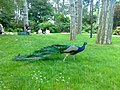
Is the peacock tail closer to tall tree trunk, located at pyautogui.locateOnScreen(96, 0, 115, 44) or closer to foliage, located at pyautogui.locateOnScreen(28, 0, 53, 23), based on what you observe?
tall tree trunk, located at pyautogui.locateOnScreen(96, 0, 115, 44)

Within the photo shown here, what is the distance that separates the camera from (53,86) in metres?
4.52

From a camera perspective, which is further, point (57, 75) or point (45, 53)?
point (45, 53)

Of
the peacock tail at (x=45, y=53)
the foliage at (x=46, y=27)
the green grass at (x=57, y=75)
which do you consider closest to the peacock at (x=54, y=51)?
the peacock tail at (x=45, y=53)

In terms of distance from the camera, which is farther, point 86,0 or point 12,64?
point 86,0

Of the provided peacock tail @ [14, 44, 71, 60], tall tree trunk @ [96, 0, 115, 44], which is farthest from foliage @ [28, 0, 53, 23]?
peacock tail @ [14, 44, 71, 60]

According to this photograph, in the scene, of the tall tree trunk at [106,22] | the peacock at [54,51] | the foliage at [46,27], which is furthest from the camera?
the foliage at [46,27]

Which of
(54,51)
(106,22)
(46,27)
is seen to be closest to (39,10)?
(46,27)

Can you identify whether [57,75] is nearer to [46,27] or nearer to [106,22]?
[106,22]

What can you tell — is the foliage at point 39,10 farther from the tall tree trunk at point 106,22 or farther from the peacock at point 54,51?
the peacock at point 54,51

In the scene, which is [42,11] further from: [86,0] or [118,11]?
[86,0]

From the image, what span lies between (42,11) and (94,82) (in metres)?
30.6

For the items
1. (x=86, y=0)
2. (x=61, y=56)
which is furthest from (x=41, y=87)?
(x=86, y=0)

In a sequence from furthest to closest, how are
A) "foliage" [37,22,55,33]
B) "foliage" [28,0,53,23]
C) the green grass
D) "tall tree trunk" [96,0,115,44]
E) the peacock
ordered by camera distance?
"foliage" [28,0,53,23] < "foliage" [37,22,55,33] < "tall tree trunk" [96,0,115,44] < the peacock < the green grass

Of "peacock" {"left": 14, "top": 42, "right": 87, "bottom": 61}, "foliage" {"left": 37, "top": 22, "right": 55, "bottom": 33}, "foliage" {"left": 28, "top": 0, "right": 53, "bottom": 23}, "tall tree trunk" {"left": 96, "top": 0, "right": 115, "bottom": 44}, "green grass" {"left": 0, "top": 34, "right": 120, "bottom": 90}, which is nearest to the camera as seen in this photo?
"green grass" {"left": 0, "top": 34, "right": 120, "bottom": 90}
